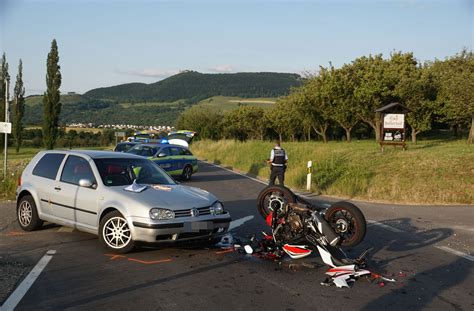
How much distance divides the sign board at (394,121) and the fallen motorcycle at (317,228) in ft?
69.7

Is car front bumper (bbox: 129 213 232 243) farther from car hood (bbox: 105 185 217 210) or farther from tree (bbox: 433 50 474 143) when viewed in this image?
tree (bbox: 433 50 474 143)

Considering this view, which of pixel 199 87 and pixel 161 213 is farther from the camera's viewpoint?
pixel 199 87

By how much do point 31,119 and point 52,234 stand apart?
11004 centimetres

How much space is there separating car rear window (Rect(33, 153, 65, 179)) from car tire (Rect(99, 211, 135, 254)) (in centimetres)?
190

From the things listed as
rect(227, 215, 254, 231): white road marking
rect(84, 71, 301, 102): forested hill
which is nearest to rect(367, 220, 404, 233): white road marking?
rect(227, 215, 254, 231): white road marking

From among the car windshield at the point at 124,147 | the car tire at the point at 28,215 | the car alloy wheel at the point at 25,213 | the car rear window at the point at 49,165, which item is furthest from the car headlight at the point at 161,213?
the car windshield at the point at 124,147

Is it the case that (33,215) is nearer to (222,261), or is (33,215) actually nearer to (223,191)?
(222,261)

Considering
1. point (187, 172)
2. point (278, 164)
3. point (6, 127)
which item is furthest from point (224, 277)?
point (187, 172)

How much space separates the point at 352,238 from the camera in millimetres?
7719

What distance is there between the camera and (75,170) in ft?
29.6

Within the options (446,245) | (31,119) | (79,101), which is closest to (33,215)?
(446,245)

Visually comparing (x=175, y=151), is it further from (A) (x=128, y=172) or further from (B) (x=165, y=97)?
(B) (x=165, y=97)

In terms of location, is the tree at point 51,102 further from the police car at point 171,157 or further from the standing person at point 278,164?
the standing person at point 278,164

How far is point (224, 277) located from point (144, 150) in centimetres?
1491
